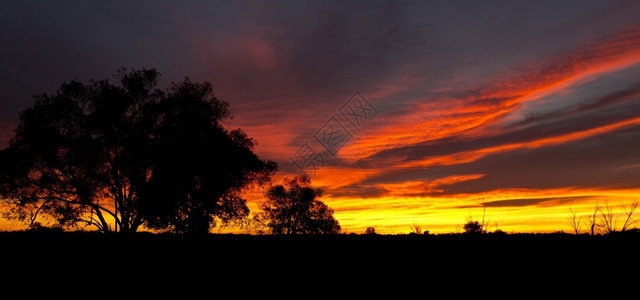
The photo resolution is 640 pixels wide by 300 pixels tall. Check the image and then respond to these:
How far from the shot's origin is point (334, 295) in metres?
6.59

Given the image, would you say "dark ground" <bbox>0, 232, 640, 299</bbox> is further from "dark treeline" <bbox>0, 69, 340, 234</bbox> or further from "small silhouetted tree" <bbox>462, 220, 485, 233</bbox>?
"dark treeline" <bbox>0, 69, 340, 234</bbox>

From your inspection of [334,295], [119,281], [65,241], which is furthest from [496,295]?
[65,241]

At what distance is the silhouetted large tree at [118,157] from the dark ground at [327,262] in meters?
18.6

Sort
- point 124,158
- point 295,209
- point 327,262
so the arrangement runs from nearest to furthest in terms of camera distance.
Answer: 1. point 327,262
2. point 124,158
3. point 295,209

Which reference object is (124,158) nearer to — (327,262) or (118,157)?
(118,157)

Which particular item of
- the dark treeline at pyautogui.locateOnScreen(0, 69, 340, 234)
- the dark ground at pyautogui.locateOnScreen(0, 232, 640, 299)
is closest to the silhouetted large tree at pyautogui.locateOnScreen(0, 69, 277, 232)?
the dark treeline at pyautogui.locateOnScreen(0, 69, 340, 234)

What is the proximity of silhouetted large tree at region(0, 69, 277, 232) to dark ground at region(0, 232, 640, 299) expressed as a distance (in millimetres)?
18619

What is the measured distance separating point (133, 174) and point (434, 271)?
Result: 86.2 ft

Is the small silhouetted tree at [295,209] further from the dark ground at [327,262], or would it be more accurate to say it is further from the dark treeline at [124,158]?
the dark ground at [327,262]

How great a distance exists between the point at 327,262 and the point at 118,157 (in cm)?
2511

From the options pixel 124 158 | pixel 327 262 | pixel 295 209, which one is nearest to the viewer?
pixel 327 262

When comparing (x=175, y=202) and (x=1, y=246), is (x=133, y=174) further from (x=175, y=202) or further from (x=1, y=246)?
(x=1, y=246)

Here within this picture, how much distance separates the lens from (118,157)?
95.8ft

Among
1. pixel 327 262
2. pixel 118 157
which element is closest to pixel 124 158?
Answer: pixel 118 157
